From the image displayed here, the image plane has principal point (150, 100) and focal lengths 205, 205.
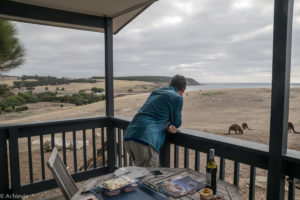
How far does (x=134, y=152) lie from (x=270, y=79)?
1396 millimetres

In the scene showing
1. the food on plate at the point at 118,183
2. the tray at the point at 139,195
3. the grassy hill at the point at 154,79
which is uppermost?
the grassy hill at the point at 154,79

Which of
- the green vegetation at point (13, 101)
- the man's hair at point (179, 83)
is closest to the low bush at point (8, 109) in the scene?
the green vegetation at point (13, 101)

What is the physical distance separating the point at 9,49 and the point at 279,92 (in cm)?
658

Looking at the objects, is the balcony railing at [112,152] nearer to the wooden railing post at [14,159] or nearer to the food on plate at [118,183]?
the wooden railing post at [14,159]

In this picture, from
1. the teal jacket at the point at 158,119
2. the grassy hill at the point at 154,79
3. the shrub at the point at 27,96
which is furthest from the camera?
the shrub at the point at 27,96

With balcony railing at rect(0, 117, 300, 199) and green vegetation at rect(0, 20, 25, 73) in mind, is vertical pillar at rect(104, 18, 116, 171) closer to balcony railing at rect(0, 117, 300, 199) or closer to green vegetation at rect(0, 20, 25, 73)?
balcony railing at rect(0, 117, 300, 199)

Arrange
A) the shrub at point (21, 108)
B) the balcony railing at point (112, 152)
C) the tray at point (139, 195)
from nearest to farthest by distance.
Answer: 1. the tray at point (139, 195)
2. the balcony railing at point (112, 152)
3. the shrub at point (21, 108)

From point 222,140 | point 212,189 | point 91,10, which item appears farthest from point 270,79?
point 91,10

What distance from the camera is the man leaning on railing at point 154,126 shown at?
6.66 feet

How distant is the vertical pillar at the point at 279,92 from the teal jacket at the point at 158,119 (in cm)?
88

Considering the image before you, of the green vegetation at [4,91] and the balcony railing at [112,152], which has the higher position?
the green vegetation at [4,91]

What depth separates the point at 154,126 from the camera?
2.04 meters

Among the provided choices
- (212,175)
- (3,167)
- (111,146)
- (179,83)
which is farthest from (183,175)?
(3,167)

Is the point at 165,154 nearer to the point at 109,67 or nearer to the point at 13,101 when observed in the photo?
the point at 109,67
